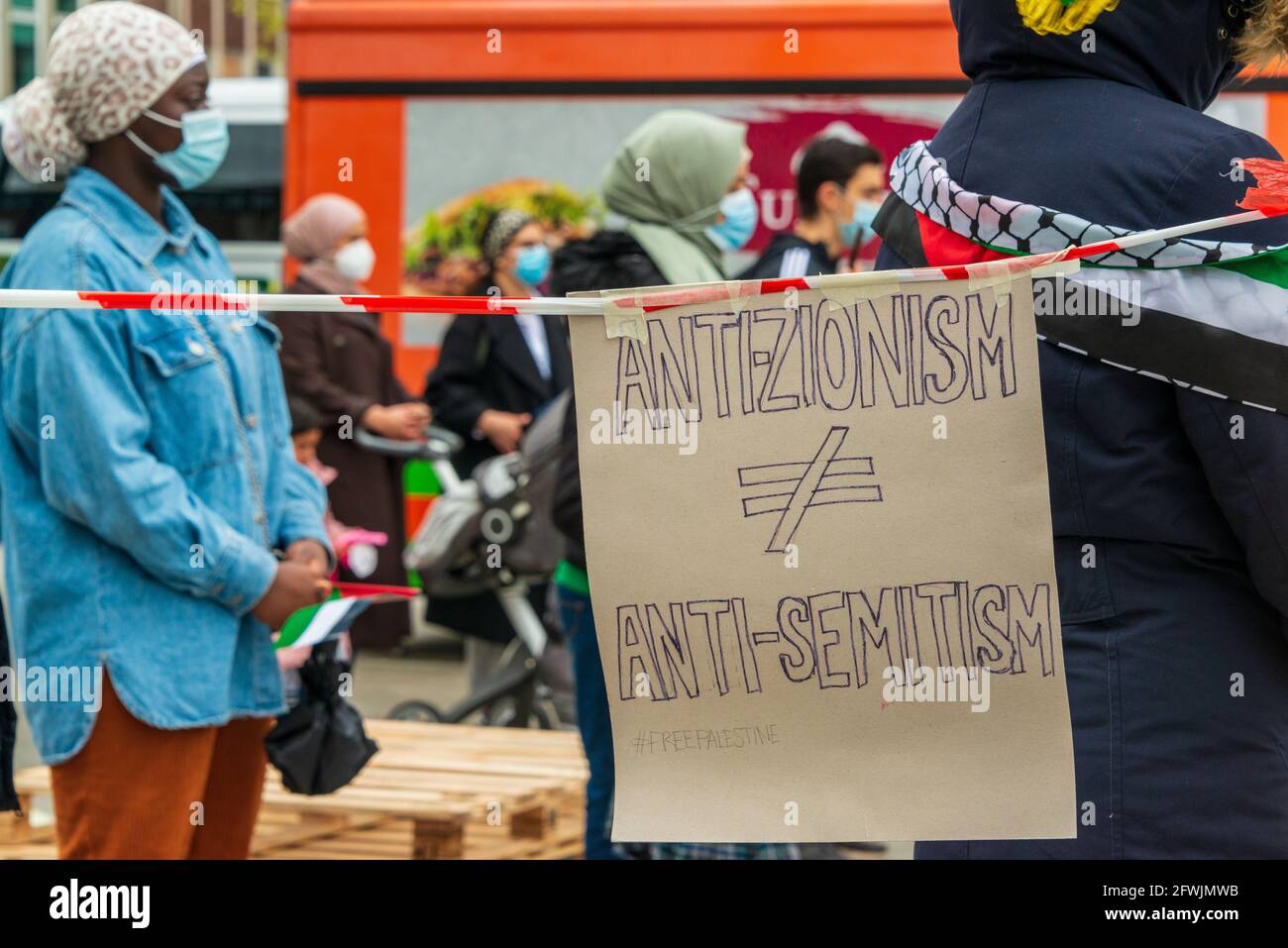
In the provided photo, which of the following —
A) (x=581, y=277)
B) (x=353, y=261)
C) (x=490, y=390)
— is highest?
(x=353, y=261)

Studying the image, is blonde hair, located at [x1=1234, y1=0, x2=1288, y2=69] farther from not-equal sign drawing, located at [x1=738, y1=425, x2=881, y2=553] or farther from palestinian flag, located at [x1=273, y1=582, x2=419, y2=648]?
palestinian flag, located at [x1=273, y1=582, x2=419, y2=648]

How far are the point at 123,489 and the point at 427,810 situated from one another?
5.78 ft

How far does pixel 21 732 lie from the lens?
7.97 m

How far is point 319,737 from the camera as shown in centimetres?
364

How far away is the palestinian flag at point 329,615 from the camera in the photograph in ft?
11.2

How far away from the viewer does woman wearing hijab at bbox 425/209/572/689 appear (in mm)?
7148

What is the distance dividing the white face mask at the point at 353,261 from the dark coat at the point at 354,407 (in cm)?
20

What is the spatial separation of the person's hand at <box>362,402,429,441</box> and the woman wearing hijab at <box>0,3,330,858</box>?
364 cm

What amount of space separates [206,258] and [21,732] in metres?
5.14

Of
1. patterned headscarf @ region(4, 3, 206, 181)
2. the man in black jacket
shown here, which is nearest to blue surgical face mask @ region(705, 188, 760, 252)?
the man in black jacket

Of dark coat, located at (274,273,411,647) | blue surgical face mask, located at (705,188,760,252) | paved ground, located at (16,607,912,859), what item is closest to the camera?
blue surgical face mask, located at (705,188,760,252)

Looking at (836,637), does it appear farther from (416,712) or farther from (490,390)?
(490,390)

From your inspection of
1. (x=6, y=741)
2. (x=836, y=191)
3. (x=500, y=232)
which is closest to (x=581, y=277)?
(x=836, y=191)
